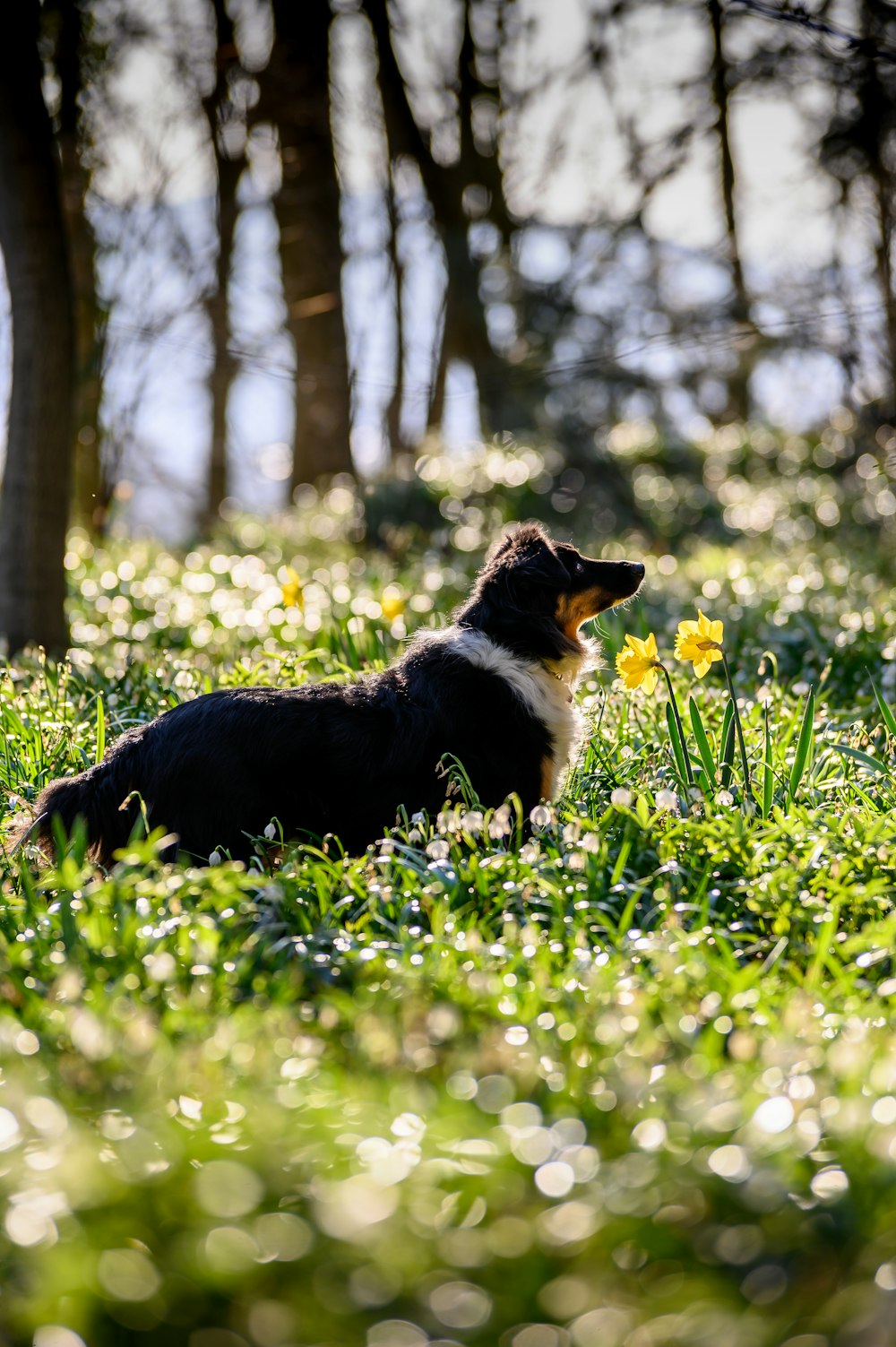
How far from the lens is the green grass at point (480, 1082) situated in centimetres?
164

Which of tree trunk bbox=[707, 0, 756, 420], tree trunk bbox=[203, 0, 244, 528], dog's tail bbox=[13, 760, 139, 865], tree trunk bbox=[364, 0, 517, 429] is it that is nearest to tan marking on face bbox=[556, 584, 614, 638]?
dog's tail bbox=[13, 760, 139, 865]

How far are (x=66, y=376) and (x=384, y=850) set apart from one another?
4.39 metres

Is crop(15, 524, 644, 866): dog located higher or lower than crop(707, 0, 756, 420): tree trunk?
lower

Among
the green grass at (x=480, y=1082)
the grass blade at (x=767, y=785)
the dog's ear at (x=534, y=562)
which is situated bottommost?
the green grass at (x=480, y=1082)

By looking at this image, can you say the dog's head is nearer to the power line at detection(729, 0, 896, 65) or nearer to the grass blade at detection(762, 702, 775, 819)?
the grass blade at detection(762, 702, 775, 819)

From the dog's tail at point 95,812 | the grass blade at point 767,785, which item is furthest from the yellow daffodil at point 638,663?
the dog's tail at point 95,812

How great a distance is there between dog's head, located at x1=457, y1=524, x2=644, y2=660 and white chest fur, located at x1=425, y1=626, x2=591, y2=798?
6 cm

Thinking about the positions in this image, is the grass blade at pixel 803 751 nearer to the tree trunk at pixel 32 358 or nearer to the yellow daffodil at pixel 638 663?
the yellow daffodil at pixel 638 663

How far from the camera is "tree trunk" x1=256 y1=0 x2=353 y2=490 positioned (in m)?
12.0

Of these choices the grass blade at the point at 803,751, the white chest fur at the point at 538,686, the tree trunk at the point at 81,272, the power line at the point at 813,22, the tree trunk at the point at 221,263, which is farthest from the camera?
the tree trunk at the point at 221,263

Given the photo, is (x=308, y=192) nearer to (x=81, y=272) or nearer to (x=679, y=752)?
(x=81, y=272)

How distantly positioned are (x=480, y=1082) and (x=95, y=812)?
1.89 meters

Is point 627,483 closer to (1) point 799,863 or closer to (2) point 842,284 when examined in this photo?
(2) point 842,284

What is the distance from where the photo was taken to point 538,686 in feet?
12.7
